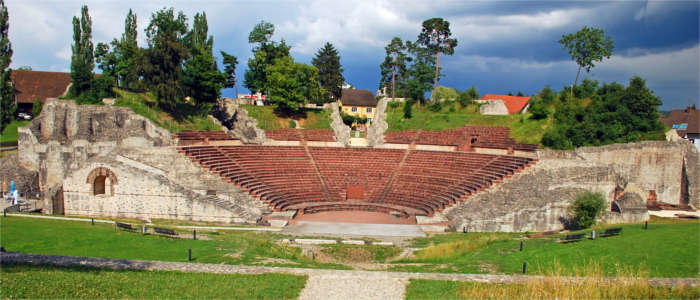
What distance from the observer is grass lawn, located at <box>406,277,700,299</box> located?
893 cm

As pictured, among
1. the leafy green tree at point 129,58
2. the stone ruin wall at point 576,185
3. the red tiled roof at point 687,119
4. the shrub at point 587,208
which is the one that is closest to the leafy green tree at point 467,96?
the stone ruin wall at point 576,185

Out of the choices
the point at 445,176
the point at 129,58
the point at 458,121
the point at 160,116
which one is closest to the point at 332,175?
the point at 445,176

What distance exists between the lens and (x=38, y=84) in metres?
38.2

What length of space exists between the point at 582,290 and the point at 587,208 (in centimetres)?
1069

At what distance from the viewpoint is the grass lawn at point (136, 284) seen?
8781 mm

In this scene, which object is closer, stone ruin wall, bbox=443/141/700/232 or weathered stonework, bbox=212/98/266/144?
stone ruin wall, bbox=443/141/700/232

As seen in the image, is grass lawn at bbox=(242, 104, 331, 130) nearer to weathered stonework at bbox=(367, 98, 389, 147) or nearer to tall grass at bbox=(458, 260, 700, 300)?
weathered stonework at bbox=(367, 98, 389, 147)

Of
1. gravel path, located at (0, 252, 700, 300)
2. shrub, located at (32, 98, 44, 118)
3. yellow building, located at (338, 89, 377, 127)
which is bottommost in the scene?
gravel path, located at (0, 252, 700, 300)

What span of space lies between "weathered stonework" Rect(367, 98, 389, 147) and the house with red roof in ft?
95.4

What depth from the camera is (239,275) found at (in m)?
10.6

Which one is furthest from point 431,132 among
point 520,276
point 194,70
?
point 520,276

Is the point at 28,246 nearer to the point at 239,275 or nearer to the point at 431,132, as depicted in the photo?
the point at 239,275

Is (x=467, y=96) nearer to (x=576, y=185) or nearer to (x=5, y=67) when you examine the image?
(x=576, y=185)

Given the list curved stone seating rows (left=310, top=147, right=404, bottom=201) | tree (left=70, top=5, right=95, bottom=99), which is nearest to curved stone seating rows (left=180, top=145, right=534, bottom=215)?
curved stone seating rows (left=310, top=147, right=404, bottom=201)
